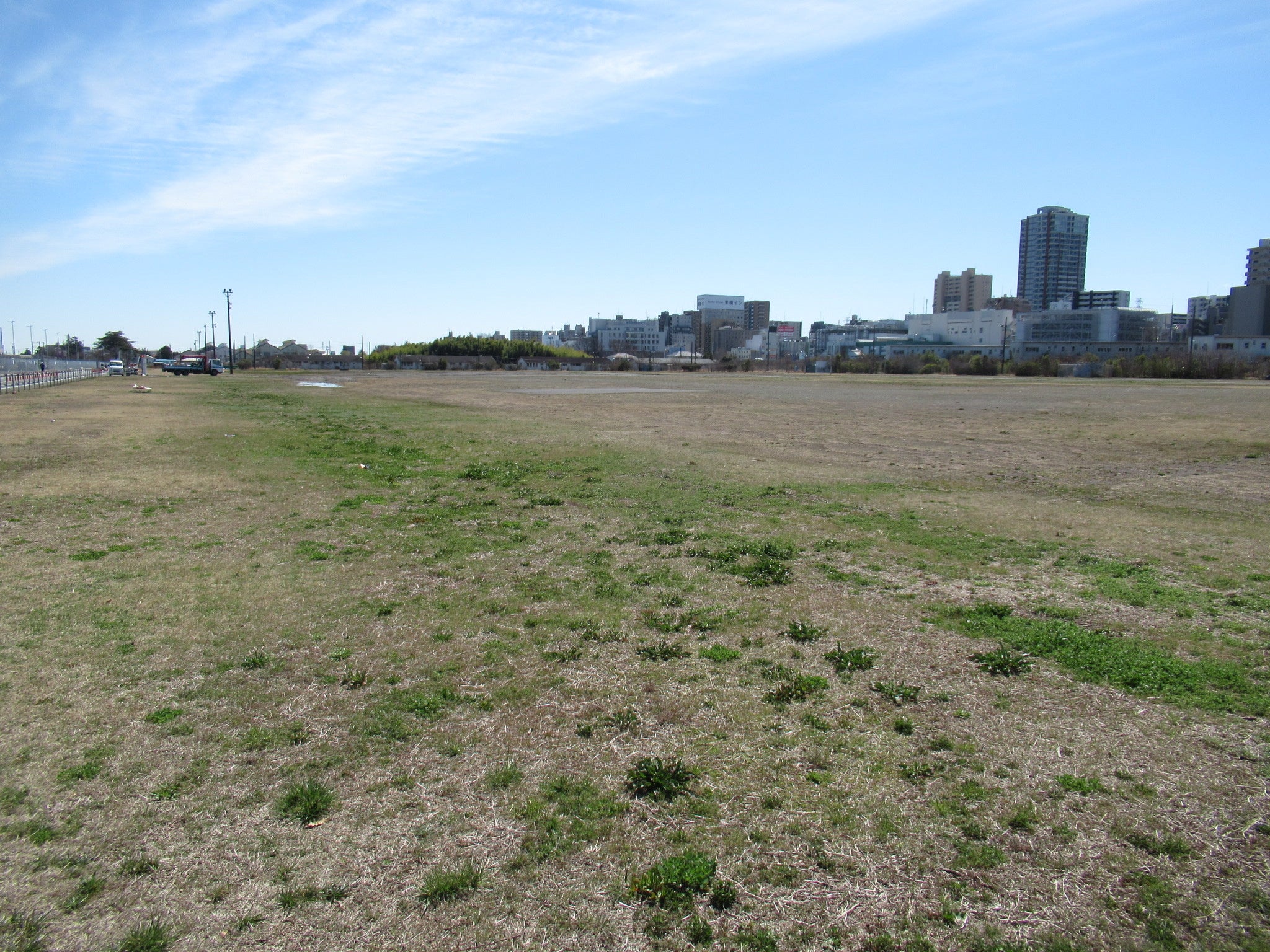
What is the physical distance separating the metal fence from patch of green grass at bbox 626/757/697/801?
50.9 metres

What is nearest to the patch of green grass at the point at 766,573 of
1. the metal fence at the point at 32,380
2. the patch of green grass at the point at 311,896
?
the patch of green grass at the point at 311,896

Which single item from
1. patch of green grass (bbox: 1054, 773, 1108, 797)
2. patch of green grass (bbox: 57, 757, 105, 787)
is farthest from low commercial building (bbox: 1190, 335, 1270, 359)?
patch of green grass (bbox: 57, 757, 105, 787)

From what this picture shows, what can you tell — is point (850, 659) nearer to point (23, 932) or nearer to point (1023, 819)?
point (1023, 819)

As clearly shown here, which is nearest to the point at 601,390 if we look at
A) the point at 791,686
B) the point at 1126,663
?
the point at 1126,663

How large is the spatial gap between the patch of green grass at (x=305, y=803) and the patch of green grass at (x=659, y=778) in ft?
5.49

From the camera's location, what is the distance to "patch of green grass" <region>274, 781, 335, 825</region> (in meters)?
4.28

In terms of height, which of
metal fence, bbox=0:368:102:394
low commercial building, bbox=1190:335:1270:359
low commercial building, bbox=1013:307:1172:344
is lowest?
metal fence, bbox=0:368:102:394

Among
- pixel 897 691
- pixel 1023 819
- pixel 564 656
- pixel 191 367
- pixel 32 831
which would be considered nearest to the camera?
pixel 32 831

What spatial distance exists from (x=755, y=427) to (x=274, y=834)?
25.1m

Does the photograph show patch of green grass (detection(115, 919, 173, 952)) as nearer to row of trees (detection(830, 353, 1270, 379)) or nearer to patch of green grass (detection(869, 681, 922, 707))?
patch of green grass (detection(869, 681, 922, 707))

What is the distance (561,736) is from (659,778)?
2.87ft

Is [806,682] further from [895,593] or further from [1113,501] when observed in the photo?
[1113,501]

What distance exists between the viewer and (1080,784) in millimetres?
4609

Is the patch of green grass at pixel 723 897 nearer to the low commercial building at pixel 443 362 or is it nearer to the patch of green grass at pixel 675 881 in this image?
the patch of green grass at pixel 675 881
